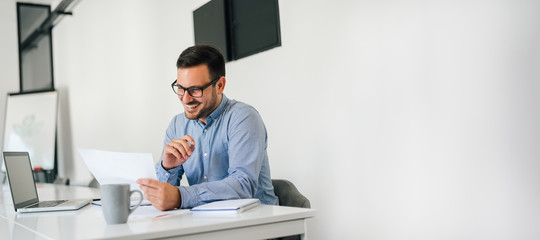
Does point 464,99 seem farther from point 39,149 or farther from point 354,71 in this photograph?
point 39,149

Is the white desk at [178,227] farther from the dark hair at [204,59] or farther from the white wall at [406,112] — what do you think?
the white wall at [406,112]

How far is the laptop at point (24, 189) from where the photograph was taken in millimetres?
1937

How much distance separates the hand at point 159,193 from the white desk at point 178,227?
0.09 meters

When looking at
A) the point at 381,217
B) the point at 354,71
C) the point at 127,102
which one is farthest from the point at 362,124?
the point at 127,102

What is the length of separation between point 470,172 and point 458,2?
2.29 ft

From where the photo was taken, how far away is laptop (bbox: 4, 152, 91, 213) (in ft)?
6.35

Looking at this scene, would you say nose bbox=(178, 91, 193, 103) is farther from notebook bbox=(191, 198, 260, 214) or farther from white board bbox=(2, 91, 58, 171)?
white board bbox=(2, 91, 58, 171)

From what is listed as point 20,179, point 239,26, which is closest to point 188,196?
point 20,179

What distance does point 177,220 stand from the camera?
148 cm

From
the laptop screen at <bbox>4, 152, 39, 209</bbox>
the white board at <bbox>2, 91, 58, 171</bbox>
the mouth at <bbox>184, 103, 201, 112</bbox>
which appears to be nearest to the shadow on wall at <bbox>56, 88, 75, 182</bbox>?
the white board at <bbox>2, 91, 58, 171</bbox>

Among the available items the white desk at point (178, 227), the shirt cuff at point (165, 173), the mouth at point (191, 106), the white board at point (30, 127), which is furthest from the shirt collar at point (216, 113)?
the white board at point (30, 127)

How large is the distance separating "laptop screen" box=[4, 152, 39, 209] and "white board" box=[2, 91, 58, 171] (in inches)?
200

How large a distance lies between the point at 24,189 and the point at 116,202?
0.90m

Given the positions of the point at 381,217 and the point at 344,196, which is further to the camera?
the point at 344,196
